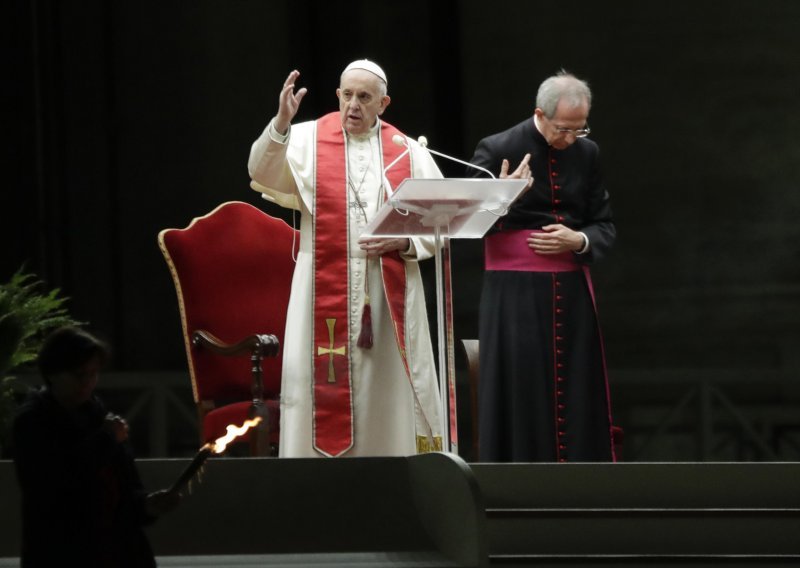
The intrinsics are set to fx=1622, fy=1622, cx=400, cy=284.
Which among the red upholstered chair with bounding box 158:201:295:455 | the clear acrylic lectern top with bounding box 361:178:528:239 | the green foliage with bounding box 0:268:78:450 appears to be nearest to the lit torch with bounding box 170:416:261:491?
the clear acrylic lectern top with bounding box 361:178:528:239

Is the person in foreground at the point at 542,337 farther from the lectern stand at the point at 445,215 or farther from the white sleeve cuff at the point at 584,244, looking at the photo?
the lectern stand at the point at 445,215

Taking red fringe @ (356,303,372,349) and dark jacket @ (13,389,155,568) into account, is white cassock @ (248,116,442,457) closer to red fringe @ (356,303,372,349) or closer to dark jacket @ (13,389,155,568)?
red fringe @ (356,303,372,349)

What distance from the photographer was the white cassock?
545 cm

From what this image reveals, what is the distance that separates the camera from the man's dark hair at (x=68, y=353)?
326 cm

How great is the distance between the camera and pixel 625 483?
4.34m

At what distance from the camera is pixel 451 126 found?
788cm

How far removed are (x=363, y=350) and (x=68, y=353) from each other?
7.62ft

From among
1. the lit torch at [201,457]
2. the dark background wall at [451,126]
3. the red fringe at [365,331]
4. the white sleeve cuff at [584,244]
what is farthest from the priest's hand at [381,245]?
the dark background wall at [451,126]

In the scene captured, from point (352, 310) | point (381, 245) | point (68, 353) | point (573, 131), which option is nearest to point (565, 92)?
point (573, 131)

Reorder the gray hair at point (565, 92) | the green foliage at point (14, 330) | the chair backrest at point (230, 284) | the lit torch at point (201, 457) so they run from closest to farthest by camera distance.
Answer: the lit torch at point (201, 457) → the green foliage at point (14, 330) → the gray hair at point (565, 92) → the chair backrest at point (230, 284)

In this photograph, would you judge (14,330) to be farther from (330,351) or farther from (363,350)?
(363,350)

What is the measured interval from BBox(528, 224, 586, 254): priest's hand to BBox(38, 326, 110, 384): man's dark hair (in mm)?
2291

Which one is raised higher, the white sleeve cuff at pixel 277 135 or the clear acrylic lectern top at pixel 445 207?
the white sleeve cuff at pixel 277 135

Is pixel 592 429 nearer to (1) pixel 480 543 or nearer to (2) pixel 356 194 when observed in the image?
(2) pixel 356 194
